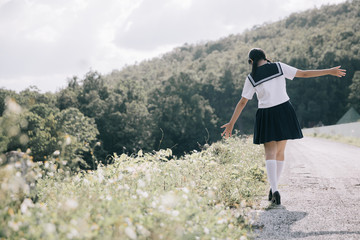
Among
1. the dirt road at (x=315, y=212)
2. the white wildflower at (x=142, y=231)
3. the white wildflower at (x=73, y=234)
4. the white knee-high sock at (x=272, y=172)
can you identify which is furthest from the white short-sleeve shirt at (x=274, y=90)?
the white wildflower at (x=73, y=234)

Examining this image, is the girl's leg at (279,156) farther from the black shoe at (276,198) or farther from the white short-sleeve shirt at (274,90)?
the white short-sleeve shirt at (274,90)

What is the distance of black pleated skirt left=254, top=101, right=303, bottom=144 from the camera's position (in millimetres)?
4445

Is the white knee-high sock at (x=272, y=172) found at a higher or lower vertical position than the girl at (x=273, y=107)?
lower

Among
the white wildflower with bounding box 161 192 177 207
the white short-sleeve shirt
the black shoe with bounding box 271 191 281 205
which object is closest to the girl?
the white short-sleeve shirt

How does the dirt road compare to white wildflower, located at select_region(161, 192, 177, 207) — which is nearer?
white wildflower, located at select_region(161, 192, 177, 207)

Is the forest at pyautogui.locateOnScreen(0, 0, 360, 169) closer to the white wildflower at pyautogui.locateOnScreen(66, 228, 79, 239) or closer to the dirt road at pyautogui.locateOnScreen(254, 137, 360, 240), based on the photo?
the dirt road at pyautogui.locateOnScreen(254, 137, 360, 240)

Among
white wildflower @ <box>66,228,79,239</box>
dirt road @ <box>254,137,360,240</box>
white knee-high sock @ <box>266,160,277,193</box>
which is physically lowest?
dirt road @ <box>254,137,360,240</box>

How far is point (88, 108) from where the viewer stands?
52312 mm

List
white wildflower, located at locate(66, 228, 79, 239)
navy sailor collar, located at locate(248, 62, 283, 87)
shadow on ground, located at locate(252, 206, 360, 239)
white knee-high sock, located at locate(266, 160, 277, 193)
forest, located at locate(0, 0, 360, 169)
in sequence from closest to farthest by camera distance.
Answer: white wildflower, located at locate(66, 228, 79, 239)
shadow on ground, located at locate(252, 206, 360, 239)
white knee-high sock, located at locate(266, 160, 277, 193)
navy sailor collar, located at locate(248, 62, 283, 87)
forest, located at locate(0, 0, 360, 169)

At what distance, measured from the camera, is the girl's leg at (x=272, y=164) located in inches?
173

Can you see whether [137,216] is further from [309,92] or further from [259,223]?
[309,92]

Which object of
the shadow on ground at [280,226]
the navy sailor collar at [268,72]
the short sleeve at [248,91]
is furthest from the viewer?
the short sleeve at [248,91]

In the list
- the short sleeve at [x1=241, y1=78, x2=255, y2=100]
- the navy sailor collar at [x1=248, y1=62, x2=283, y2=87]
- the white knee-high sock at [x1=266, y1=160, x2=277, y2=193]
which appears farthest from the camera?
the short sleeve at [x1=241, y1=78, x2=255, y2=100]

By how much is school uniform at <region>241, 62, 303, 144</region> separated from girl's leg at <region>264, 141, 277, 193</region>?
12 centimetres
